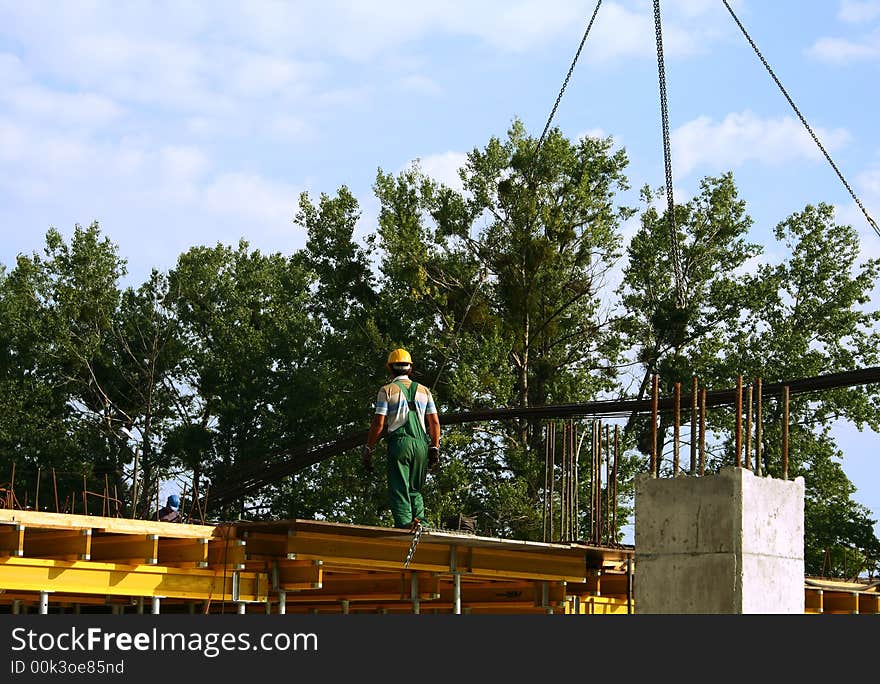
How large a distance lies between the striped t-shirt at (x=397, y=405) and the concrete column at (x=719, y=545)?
252 centimetres

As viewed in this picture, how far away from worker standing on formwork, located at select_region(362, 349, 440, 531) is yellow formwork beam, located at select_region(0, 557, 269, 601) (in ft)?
5.94

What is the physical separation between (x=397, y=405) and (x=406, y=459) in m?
0.60

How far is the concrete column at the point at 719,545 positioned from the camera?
12594mm

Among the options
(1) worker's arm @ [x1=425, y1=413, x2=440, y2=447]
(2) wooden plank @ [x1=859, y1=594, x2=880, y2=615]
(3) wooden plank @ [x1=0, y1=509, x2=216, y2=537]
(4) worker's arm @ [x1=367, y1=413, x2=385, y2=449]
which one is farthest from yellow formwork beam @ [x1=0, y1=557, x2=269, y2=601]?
(2) wooden plank @ [x1=859, y1=594, x2=880, y2=615]

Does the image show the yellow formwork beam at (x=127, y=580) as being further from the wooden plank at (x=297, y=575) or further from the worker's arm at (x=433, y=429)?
the worker's arm at (x=433, y=429)

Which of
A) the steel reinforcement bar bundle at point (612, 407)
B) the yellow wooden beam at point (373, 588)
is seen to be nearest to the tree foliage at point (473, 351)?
the steel reinforcement bar bundle at point (612, 407)

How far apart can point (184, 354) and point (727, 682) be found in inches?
1581

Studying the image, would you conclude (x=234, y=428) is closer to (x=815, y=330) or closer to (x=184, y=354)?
(x=184, y=354)

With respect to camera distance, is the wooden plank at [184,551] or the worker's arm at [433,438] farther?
the worker's arm at [433,438]

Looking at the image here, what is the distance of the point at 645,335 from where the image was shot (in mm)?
43312

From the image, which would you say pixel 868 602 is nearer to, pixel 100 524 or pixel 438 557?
pixel 438 557

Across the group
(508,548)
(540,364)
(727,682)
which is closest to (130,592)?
(508,548)

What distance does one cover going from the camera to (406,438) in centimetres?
1434

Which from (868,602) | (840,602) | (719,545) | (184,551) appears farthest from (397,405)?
(868,602)
